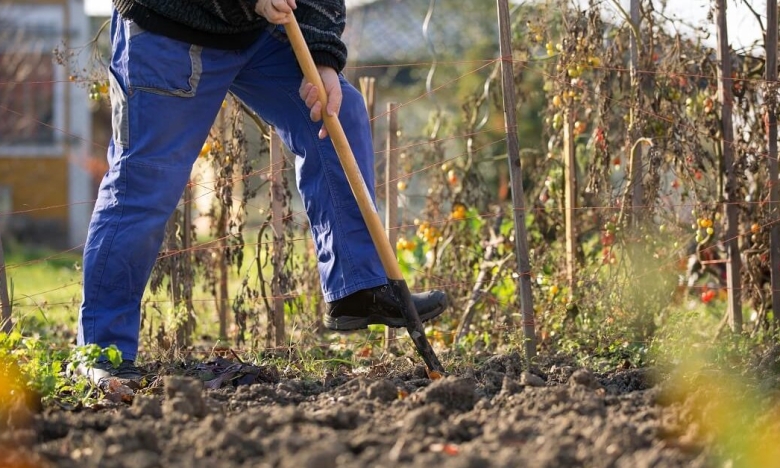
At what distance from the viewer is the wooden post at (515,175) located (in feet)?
12.2

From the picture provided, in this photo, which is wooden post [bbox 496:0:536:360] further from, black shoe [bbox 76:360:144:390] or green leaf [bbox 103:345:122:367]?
green leaf [bbox 103:345:122:367]

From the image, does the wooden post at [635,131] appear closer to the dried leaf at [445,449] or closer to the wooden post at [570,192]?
the wooden post at [570,192]

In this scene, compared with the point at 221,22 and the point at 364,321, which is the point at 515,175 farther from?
the point at 221,22

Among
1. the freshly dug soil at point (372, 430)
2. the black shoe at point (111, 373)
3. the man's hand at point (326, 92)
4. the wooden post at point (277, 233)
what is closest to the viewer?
the freshly dug soil at point (372, 430)

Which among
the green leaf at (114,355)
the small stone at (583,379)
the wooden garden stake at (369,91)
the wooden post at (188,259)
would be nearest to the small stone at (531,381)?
the small stone at (583,379)

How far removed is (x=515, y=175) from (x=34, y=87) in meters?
13.5

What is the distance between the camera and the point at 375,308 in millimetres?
3518

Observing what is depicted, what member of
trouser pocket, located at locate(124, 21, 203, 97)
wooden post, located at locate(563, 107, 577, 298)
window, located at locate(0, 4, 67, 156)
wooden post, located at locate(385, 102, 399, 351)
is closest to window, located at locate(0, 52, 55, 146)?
window, located at locate(0, 4, 67, 156)

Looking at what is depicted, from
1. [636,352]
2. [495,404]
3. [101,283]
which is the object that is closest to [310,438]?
[495,404]

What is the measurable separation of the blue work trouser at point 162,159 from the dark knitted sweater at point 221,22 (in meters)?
0.03

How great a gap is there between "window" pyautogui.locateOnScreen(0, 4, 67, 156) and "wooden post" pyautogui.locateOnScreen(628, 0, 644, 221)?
40.1 feet

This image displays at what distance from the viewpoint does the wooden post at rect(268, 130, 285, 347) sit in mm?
4227

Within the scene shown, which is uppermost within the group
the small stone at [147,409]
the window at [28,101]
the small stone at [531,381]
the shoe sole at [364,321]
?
the window at [28,101]

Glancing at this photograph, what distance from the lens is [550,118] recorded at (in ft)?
15.2
